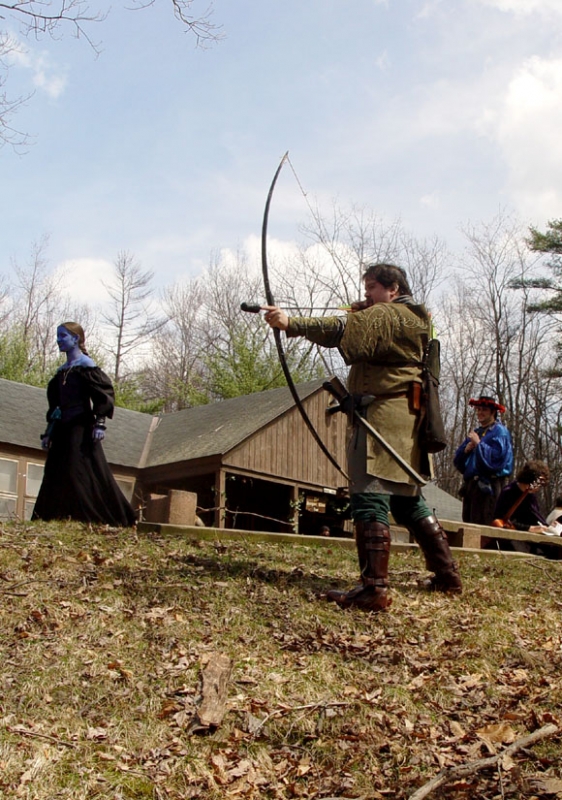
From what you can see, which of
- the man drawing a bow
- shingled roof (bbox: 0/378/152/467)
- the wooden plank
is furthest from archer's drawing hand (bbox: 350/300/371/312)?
shingled roof (bbox: 0/378/152/467)

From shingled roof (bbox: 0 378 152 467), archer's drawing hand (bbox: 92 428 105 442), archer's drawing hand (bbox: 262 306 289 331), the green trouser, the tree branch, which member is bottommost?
the tree branch

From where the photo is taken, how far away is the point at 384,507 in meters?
6.14

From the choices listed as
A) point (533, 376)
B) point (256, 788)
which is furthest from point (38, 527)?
point (533, 376)

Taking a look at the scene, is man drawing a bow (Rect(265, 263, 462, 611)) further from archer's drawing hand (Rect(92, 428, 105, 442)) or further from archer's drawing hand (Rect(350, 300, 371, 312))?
archer's drawing hand (Rect(92, 428, 105, 442))

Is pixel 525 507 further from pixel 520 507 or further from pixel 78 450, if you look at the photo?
pixel 78 450

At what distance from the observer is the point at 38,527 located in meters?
8.41

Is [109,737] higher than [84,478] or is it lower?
lower

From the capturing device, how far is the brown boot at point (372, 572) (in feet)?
19.7

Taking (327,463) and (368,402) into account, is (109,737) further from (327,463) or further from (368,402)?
(327,463)

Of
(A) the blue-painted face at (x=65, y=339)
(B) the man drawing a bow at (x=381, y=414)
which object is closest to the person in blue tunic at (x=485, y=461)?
(B) the man drawing a bow at (x=381, y=414)

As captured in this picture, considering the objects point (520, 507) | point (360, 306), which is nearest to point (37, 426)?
point (520, 507)

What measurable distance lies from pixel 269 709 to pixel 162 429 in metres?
20.1

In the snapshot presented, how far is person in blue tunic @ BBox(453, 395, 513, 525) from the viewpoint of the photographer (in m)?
10.6

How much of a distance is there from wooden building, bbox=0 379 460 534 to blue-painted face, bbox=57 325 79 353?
30.8ft
